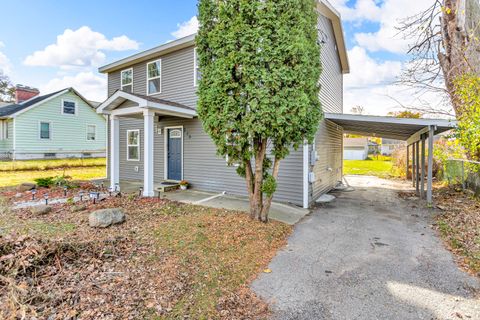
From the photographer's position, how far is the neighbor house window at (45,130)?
19094mm

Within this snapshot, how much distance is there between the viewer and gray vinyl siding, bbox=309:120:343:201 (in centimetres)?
866

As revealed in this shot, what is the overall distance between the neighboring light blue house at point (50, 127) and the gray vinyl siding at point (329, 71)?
19.7 metres

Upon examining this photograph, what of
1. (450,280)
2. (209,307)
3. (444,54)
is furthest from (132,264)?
(444,54)

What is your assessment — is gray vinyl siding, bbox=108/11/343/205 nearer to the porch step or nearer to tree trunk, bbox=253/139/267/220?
the porch step

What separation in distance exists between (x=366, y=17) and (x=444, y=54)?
4022mm

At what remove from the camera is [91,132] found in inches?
878

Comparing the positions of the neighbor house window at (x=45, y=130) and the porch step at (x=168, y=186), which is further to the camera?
the neighbor house window at (x=45, y=130)

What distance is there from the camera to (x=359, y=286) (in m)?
3.44

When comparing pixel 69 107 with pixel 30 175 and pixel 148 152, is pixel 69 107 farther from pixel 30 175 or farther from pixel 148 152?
pixel 148 152

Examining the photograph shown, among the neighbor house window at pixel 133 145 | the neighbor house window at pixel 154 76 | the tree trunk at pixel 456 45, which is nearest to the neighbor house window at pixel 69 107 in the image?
the neighbor house window at pixel 133 145

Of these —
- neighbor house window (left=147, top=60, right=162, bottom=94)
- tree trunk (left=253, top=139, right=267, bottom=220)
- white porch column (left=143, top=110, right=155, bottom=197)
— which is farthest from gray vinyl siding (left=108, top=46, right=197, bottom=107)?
tree trunk (left=253, top=139, right=267, bottom=220)

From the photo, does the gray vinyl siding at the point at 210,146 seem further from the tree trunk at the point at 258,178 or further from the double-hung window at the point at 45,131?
the double-hung window at the point at 45,131

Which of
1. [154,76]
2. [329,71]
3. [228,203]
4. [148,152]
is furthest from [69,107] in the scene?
[329,71]

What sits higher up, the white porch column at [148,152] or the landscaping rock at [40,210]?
the white porch column at [148,152]
